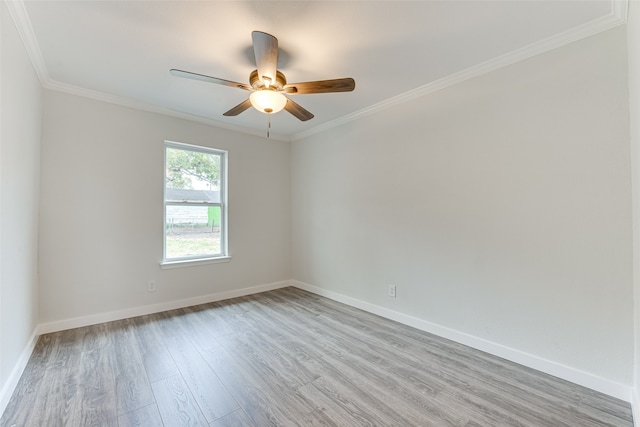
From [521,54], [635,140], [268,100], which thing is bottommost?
[635,140]

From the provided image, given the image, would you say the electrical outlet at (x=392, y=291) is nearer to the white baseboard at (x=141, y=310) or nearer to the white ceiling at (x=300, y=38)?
the white baseboard at (x=141, y=310)

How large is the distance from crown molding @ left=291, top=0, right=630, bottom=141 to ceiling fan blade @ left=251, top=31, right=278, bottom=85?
1.59m

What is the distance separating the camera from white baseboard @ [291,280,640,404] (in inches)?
70.6

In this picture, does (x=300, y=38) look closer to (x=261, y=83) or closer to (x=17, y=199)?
(x=261, y=83)

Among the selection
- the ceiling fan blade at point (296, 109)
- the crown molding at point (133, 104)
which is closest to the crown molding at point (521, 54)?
the ceiling fan blade at point (296, 109)

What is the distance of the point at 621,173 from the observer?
1.76m

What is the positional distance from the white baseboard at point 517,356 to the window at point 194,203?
222cm

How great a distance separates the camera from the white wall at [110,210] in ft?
8.99

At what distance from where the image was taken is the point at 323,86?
2027mm

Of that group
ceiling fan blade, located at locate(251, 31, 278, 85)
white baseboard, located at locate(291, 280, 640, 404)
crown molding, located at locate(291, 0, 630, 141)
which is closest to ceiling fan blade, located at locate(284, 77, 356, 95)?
ceiling fan blade, located at locate(251, 31, 278, 85)

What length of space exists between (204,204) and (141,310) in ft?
4.81

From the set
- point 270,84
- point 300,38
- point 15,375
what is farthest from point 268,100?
point 15,375

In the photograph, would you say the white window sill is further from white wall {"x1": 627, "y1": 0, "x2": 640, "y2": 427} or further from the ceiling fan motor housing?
white wall {"x1": 627, "y1": 0, "x2": 640, "y2": 427}

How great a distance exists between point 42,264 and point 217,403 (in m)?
2.35
